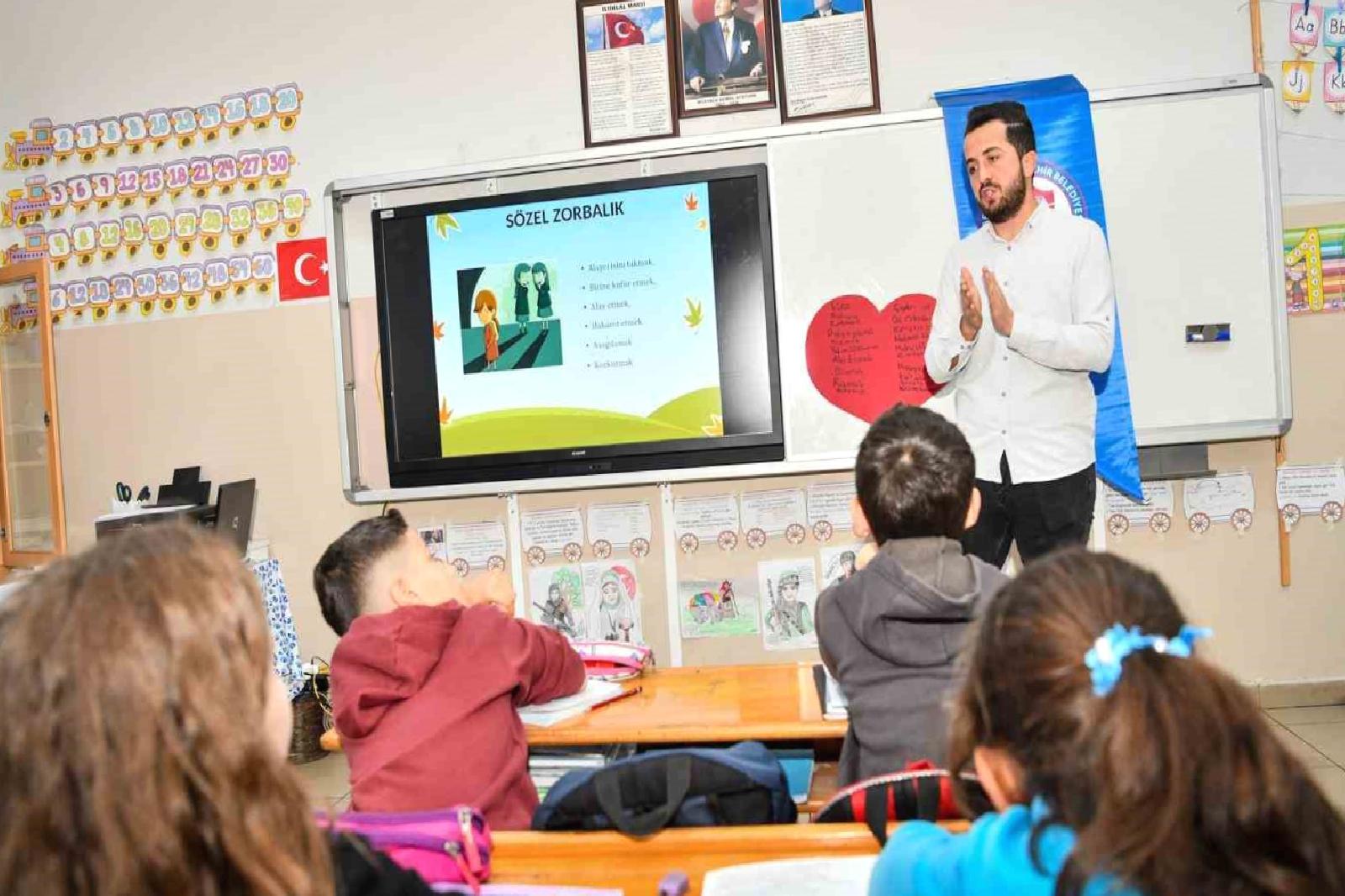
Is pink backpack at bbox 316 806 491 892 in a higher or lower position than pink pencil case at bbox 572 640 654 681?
higher

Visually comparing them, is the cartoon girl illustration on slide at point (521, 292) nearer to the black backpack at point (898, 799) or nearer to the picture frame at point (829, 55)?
the picture frame at point (829, 55)

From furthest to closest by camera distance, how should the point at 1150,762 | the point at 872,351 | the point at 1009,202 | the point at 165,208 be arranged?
the point at 165,208 < the point at 872,351 < the point at 1009,202 < the point at 1150,762

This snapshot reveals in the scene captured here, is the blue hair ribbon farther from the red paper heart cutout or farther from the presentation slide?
the presentation slide

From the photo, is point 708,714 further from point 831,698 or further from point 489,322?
point 489,322

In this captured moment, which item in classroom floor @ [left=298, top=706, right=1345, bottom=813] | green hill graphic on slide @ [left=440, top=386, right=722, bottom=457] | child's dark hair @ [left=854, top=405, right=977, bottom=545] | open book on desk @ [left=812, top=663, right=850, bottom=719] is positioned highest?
green hill graphic on slide @ [left=440, top=386, right=722, bottom=457]

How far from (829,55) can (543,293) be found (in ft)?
4.19

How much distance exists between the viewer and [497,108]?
13.0 ft

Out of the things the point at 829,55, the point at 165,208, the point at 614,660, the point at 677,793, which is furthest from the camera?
the point at 165,208

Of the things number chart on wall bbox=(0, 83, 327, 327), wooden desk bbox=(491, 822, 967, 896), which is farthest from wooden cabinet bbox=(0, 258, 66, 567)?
wooden desk bbox=(491, 822, 967, 896)

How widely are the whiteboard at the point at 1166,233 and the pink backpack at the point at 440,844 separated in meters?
2.49

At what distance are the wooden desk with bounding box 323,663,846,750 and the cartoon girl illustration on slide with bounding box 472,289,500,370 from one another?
1.74 m

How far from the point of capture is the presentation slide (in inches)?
145

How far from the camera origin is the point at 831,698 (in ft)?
6.58

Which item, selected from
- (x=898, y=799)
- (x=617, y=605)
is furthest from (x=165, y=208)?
(x=898, y=799)
